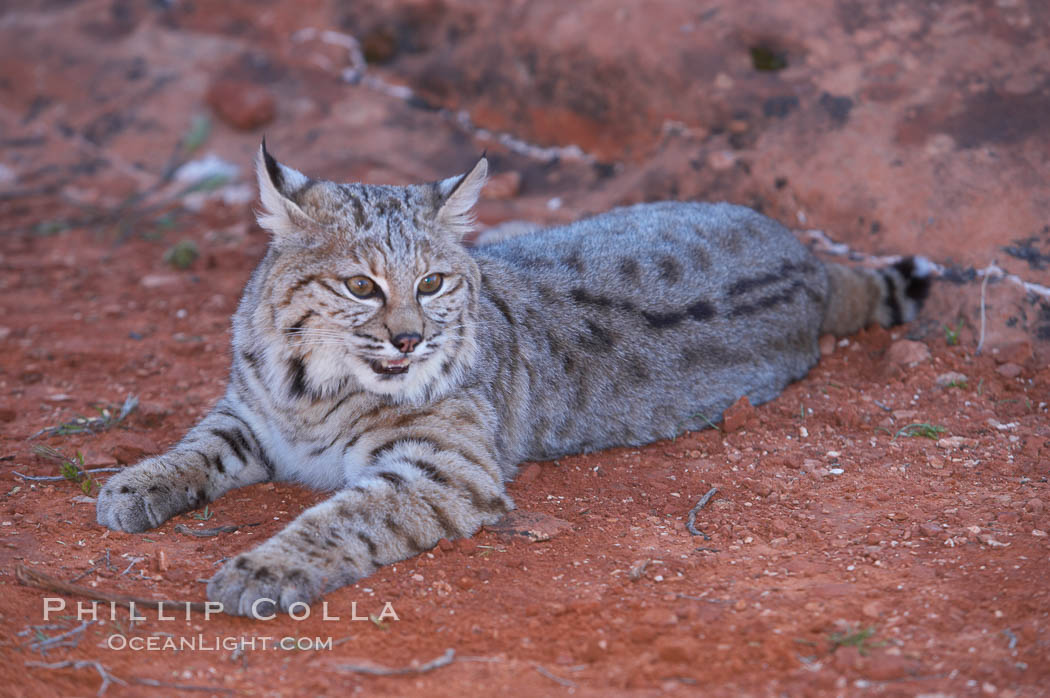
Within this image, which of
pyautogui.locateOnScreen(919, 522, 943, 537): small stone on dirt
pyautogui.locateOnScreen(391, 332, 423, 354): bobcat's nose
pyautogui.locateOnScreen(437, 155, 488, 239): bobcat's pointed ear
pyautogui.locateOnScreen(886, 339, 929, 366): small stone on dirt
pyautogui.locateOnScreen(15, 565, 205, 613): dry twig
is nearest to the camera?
pyautogui.locateOnScreen(15, 565, 205, 613): dry twig

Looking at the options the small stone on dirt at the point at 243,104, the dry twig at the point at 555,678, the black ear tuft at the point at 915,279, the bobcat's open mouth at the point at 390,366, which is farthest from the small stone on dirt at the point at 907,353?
the small stone on dirt at the point at 243,104

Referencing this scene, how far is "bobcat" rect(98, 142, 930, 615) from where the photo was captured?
14.4ft

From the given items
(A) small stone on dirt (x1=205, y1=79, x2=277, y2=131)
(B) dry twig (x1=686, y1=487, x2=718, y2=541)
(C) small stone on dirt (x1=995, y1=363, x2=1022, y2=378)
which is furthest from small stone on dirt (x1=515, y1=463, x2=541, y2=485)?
(A) small stone on dirt (x1=205, y1=79, x2=277, y2=131)

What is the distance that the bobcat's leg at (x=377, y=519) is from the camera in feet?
12.7

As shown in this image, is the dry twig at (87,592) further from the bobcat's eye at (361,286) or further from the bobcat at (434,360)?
the bobcat's eye at (361,286)

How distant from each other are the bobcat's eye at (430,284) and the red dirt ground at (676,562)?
3.58 ft

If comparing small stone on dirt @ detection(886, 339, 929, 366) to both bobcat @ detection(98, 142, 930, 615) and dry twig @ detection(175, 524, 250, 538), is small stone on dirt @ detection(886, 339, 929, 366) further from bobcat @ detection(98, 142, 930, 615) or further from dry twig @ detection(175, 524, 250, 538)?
dry twig @ detection(175, 524, 250, 538)

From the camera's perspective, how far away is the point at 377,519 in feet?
14.0

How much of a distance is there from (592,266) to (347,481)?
1.87 meters

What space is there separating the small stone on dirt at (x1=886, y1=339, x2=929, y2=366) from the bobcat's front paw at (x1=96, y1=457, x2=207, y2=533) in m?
4.16

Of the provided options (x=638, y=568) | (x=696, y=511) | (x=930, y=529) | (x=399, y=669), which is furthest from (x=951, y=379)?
(x=399, y=669)

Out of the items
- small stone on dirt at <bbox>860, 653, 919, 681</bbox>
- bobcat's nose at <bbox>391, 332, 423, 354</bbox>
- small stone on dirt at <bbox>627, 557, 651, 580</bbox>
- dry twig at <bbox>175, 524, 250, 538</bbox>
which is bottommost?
dry twig at <bbox>175, 524, 250, 538</bbox>

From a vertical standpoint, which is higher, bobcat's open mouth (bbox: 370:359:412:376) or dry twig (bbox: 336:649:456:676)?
bobcat's open mouth (bbox: 370:359:412:376)

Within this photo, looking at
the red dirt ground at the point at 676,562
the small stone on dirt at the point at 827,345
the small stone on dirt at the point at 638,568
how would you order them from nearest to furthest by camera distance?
the red dirt ground at the point at 676,562, the small stone on dirt at the point at 638,568, the small stone on dirt at the point at 827,345
